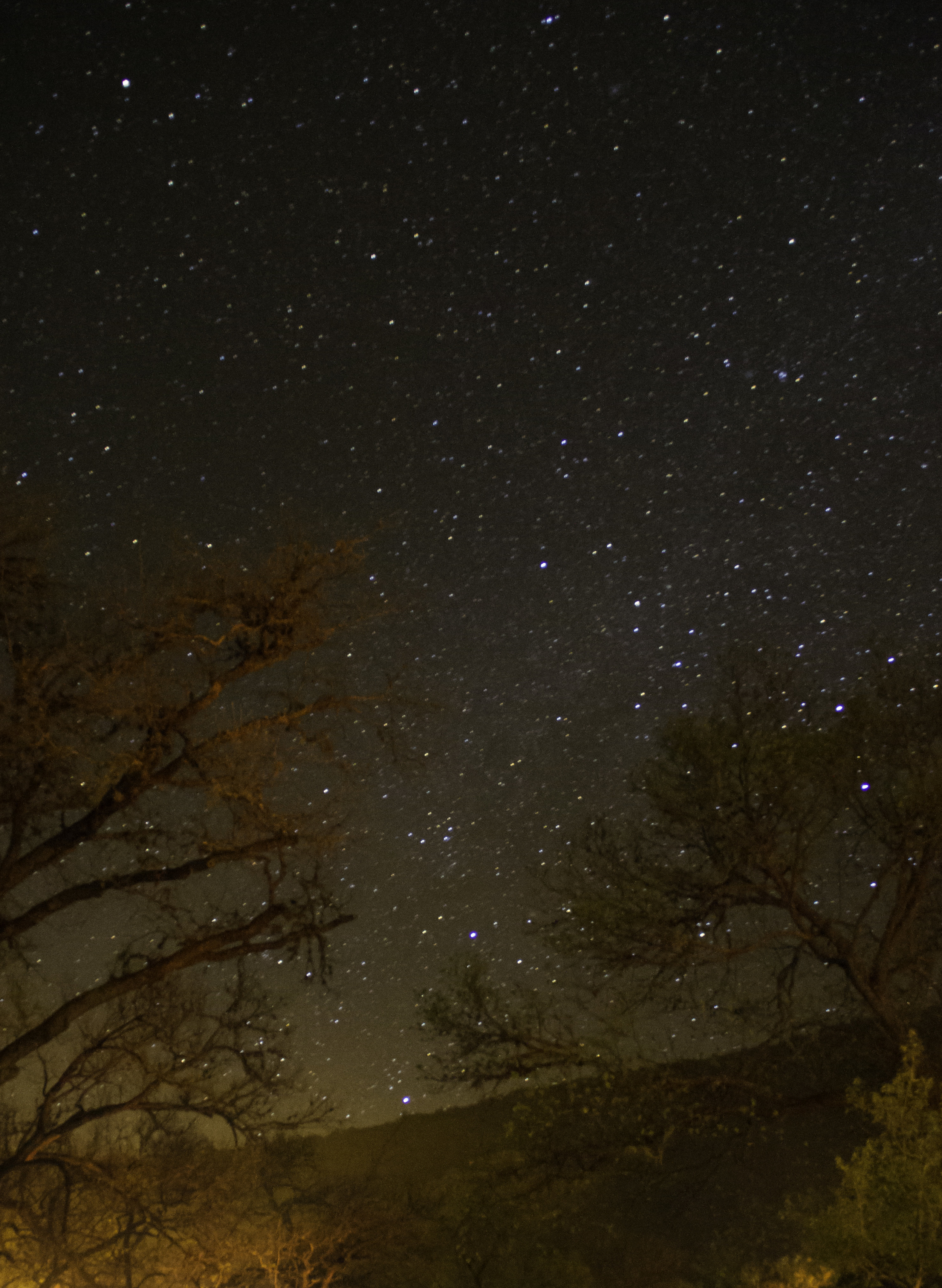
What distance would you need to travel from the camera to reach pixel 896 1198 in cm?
905

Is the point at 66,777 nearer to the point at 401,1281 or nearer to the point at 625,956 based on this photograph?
the point at 625,956

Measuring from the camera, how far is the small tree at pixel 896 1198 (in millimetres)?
8883

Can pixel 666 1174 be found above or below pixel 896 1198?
above

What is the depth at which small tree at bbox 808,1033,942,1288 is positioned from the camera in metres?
8.88

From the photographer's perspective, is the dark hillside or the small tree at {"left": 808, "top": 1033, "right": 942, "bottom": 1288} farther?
the dark hillside

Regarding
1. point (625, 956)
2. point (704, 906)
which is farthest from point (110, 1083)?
point (704, 906)

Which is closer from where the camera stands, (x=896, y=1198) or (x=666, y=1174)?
(x=896, y=1198)

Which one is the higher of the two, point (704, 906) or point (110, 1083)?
point (110, 1083)

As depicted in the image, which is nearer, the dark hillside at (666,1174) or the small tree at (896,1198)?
the small tree at (896,1198)

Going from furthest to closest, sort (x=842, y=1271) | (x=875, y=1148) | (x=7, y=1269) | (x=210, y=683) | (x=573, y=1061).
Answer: (x=7, y=1269) < (x=573, y=1061) < (x=842, y=1271) < (x=875, y=1148) < (x=210, y=683)

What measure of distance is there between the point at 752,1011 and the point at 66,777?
874cm

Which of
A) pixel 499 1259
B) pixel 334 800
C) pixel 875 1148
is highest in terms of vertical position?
pixel 334 800

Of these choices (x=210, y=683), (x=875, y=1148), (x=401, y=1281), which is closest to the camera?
(x=210, y=683)

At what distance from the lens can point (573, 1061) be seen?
1195 cm
